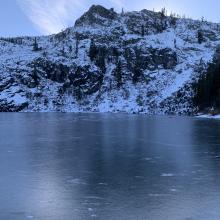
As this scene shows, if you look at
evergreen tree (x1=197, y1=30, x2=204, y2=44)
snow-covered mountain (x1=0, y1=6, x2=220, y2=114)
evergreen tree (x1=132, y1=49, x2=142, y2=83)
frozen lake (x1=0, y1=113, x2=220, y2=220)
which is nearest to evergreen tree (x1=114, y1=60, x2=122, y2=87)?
snow-covered mountain (x1=0, y1=6, x2=220, y2=114)

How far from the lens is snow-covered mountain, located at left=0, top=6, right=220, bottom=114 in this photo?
146m

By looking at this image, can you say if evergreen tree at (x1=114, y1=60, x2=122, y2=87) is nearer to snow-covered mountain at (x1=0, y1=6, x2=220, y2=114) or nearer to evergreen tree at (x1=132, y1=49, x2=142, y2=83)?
snow-covered mountain at (x1=0, y1=6, x2=220, y2=114)

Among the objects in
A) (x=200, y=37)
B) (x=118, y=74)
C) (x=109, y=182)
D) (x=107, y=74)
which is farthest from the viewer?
(x=200, y=37)

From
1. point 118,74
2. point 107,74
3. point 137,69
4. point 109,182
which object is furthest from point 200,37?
point 109,182

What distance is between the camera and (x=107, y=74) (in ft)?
533

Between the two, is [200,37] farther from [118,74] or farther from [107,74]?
[107,74]

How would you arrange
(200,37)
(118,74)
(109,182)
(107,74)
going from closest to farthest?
1. (109,182)
2. (118,74)
3. (107,74)
4. (200,37)

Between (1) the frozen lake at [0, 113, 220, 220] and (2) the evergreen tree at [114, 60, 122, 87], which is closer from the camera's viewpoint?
(1) the frozen lake at [0, 113, 220, 220]

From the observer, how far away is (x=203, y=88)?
115688mm

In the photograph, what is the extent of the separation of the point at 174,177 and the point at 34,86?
462 ft

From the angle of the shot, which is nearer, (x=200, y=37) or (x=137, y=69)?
(x=137, y=69)

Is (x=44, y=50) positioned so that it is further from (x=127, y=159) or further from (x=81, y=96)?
(x=127, y=159)

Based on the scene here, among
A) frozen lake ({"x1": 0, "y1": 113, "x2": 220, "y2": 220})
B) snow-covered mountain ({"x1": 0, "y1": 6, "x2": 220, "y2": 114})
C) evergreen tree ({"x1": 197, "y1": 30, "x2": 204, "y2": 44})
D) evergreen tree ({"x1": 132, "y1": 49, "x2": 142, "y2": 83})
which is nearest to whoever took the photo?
frozen lake ({"x1": 0, "y1": 113, "x2": 220, "y2": 220})

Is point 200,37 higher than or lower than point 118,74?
higher
